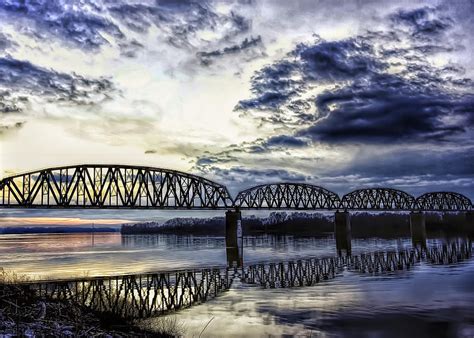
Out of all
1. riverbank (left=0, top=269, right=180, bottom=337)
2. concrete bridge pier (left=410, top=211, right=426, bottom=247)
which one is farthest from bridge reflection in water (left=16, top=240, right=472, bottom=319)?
concrete bridge pier (left=410, top=211, right=426, bottom=247)

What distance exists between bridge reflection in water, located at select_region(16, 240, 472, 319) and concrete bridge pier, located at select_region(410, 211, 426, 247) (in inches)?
2871

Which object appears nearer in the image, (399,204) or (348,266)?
(348,266)

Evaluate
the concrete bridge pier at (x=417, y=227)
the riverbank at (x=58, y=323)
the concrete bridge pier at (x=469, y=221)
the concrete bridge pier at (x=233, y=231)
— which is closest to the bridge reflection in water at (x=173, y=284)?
the riverbank at (x=58, y=323)

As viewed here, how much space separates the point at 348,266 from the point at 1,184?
229 feet

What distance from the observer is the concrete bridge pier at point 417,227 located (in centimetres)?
12138

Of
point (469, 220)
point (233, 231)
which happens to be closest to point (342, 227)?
point (233, 231)

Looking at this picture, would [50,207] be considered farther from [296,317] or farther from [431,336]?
[431,336]

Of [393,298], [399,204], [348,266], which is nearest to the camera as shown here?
[393,298]

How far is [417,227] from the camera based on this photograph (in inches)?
5310

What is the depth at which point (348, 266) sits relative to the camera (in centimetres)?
5016

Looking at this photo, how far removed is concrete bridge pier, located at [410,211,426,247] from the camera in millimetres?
121375

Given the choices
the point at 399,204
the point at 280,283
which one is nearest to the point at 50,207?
the point at 280,283

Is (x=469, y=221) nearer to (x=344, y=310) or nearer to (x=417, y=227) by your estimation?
(x=417, y=227)

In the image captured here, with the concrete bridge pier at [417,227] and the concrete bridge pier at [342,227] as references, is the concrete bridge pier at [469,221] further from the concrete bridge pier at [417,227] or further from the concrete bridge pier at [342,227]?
the concrete bridge pier at [342,227]
